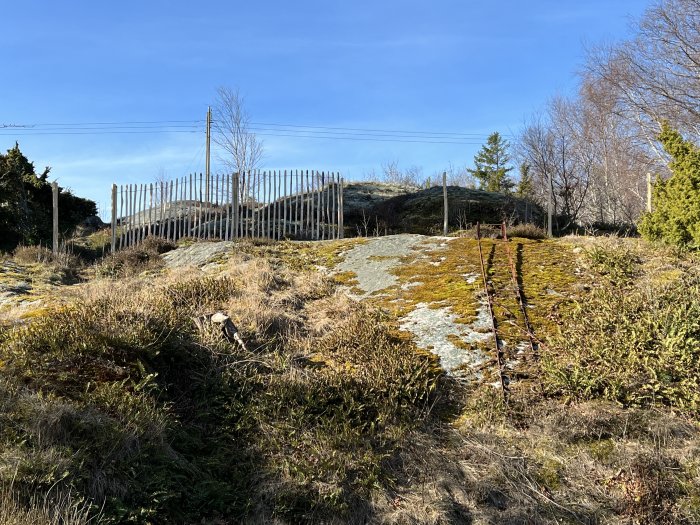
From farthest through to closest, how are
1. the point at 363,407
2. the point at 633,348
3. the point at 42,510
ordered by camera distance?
the point at 633,348 → the point at 363,407 → the point at 42,510

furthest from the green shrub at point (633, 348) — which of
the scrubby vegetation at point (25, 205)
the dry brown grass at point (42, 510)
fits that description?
the scrubby vegetation at point (25, 205)

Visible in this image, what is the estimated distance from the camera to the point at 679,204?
7.61 metres

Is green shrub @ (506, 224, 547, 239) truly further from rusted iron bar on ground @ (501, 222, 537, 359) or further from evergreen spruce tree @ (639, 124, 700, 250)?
evergreen spruce tree @ (639, 124, 700, 250)

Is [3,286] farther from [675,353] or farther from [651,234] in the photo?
[651,234]

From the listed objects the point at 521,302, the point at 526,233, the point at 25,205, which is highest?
the point at 25,205

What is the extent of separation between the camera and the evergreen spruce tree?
734 centimetres

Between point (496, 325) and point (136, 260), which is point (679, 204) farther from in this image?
point (136, 260)

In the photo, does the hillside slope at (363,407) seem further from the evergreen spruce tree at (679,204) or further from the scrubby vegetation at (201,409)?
the evergreen spruce tree at (679,204)

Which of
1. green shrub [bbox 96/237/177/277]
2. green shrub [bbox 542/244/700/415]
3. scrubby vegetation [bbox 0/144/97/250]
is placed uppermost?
scrubby vegetation [bbox 0/144/97/250]

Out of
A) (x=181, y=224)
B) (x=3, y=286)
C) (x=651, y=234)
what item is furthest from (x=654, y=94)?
(x=3, y=286)

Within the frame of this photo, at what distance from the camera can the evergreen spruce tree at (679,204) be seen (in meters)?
7.34

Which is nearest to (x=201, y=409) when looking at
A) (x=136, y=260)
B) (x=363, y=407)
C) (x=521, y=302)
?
(x=363, y=407)

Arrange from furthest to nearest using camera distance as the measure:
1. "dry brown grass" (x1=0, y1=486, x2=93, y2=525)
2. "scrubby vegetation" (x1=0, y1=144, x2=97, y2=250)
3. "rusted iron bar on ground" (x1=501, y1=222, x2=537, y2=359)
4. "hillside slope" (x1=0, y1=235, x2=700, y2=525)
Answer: "scrubby vegetation" (x1=0, y1=144, x2=97, y2=250)
"rusted iron bar on ground" (x1=501, y1=222, x2=537, y2=359)
"hillside slope" (x1=0, y1=235, x2=700, y2=525)
"dry brown grass" (x1=0, y1=486, x2=93, y2=525)

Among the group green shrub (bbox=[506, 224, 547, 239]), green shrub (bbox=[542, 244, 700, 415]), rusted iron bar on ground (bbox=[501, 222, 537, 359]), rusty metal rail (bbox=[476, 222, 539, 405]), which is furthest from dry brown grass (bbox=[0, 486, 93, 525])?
green shrub (bbox=[506, 224, 547, 239])
